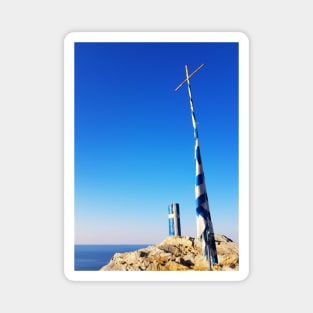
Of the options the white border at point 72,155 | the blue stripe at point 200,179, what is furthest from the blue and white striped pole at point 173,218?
the white border at point 72,155

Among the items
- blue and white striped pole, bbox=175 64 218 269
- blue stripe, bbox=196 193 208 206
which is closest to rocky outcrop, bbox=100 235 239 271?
blue and white striped pole, bbox=175 64 218 269

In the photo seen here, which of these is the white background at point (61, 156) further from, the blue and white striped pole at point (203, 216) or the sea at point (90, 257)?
the blue and white striped pole at point (203, 216)

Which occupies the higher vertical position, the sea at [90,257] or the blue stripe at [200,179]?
the blue stripe at [200,179]

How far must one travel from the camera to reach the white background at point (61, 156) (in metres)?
2.02

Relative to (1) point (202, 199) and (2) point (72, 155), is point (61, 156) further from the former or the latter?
(1) point (202, 199)

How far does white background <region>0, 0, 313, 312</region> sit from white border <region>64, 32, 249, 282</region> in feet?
0.08

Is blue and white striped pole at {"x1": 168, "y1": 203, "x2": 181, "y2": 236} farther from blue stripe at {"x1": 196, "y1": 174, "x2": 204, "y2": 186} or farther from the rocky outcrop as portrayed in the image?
blue stripe at {"x1": 196, "y1": 174, "x2": 204, "y2": 186}

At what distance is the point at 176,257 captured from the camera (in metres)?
2.24

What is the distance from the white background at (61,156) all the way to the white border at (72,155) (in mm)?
25

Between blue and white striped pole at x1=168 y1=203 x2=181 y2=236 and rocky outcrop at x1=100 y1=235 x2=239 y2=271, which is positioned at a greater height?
blue and white striped pole at x1=168 y1=203 x2=181 y2=236

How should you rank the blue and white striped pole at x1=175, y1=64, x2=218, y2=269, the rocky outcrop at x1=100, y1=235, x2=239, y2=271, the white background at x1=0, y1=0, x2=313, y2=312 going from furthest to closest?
the blue and white striped pole at x1=175, y1=64, x2=218, y2=269, the rocky outcrop at x1=100, y1=235, x2=239, y2=271, the white background at x1=0, y1=0, x2=313, y2=312

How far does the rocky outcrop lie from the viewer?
2133 millimetres

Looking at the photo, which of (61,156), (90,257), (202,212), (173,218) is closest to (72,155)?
(61,156)
